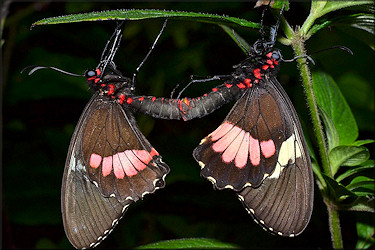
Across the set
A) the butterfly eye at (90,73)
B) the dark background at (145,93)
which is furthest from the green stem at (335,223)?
the butterfly eye at (90,73)

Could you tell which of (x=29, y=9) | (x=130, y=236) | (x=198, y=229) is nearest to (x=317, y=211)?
(x=198, y=229)

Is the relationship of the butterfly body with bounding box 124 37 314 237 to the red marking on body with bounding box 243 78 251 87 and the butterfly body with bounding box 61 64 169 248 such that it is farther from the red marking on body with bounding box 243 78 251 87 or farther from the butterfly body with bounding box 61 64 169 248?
the butterfly body with bounding box 61 64 169 248

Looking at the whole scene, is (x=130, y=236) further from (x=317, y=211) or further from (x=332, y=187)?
(x=332, y=187)

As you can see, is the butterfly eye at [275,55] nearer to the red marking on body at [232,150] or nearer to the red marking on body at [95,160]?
the red marking on body at [232,150]

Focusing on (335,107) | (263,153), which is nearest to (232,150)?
(263,153)

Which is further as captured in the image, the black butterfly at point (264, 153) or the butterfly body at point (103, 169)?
the butterfly body at point (103, 169)

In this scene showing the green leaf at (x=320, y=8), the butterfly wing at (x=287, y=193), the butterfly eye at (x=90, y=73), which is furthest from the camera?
the butterfly eye at (x=90, y=73)

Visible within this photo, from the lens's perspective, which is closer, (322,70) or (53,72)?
(322,70)
